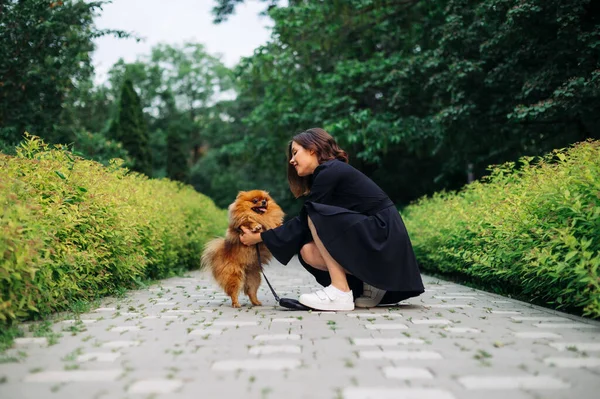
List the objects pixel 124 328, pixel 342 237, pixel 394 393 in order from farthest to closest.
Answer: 1. pixel 342 237
2. pixel 124 328
3. pixel 394 393

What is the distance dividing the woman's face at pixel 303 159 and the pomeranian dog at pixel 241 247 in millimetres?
461

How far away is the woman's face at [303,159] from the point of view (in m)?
5.07

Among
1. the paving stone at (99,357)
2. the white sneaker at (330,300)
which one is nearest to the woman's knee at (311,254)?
the white sneaker at (330,300)

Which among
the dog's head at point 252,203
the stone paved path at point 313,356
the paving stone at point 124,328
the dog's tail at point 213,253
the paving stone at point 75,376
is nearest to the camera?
the stone paved path at point 313,356

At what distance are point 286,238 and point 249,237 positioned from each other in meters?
0.37

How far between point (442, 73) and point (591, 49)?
3379mm

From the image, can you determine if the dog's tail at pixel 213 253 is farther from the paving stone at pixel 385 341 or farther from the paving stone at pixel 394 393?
the paving stone at pixel 394 393

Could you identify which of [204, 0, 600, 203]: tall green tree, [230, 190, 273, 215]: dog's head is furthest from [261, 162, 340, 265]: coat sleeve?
[204, 0, 600, 203]: tall green tree

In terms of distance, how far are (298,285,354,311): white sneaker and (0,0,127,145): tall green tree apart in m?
7.25

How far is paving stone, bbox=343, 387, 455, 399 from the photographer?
234cm

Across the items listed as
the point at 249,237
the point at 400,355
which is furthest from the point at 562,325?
the point at 249,237

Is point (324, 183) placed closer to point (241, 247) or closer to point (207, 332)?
point (241, 247)

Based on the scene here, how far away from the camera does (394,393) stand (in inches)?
94.0

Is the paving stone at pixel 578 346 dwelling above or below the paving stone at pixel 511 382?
below
